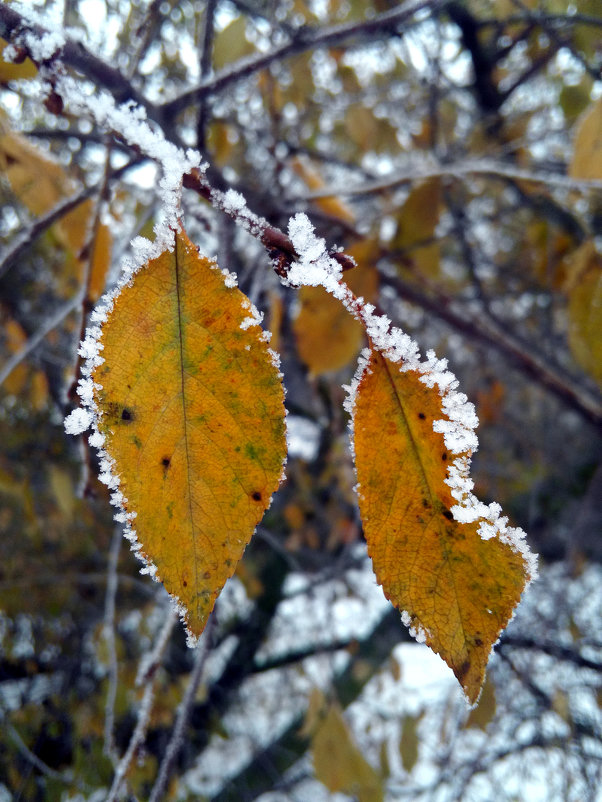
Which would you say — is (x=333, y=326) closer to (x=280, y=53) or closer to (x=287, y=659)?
(x=280, y=53)

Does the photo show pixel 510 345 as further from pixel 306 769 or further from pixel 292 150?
pixel 306 769

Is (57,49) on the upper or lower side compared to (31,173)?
lower

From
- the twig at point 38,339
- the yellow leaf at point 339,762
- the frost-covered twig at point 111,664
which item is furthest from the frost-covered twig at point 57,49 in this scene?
the yellow leaf at point 339,762

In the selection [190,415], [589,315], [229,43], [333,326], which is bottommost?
[190,415]

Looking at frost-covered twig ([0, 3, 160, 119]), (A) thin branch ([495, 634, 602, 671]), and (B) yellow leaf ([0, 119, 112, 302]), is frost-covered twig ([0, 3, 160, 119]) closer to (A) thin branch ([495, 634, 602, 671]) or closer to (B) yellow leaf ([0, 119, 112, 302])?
(B) yellow leaf ([0, 119, 112, 302])

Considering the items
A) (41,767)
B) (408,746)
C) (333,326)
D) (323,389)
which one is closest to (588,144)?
(333,326)

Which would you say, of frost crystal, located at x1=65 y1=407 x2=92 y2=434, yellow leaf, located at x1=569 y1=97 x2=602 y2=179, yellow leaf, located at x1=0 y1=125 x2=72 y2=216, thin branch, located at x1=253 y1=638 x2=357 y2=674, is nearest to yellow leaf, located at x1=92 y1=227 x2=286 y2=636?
frost crystal, located at x1=65 y1=407 x2=92 y2=434
